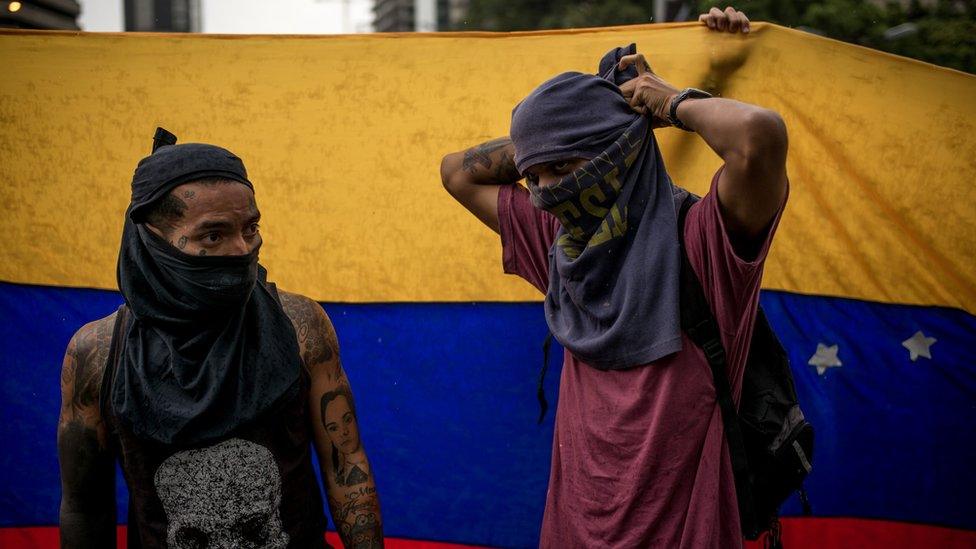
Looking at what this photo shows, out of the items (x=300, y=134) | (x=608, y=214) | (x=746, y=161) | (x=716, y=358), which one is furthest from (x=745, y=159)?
(x=300, y=134)

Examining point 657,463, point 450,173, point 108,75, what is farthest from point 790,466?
point 108,75

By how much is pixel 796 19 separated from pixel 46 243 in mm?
15914

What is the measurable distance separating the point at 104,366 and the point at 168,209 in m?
0.44

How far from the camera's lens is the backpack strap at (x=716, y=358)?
2174 millimetres

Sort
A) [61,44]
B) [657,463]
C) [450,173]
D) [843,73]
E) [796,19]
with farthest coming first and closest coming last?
1. [796,19]
2. [61,44]
3. [843,73]
4. [450,173]
5. [657,463]

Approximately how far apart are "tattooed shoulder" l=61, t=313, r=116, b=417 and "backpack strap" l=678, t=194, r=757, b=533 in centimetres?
146

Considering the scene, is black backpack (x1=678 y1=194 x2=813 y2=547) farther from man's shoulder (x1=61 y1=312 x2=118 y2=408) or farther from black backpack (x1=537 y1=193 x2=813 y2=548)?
man's shoulder (x1=61 y1=312 x2=118 y2=408)

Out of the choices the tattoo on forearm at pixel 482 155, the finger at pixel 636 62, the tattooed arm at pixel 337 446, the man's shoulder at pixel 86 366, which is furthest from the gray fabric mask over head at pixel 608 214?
the man's shoulder at pixel 86 366

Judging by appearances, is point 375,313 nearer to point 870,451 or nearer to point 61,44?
point 61,44

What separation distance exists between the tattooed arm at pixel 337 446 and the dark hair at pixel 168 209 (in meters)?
0.38

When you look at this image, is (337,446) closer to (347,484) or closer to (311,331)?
(347,484)

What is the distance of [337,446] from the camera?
235 cm

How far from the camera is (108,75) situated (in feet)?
10.9

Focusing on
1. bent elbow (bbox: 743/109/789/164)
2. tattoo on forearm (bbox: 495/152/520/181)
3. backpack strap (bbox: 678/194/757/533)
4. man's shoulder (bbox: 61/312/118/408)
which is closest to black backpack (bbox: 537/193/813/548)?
backpack strap (bbox: 678/194/757/533)
